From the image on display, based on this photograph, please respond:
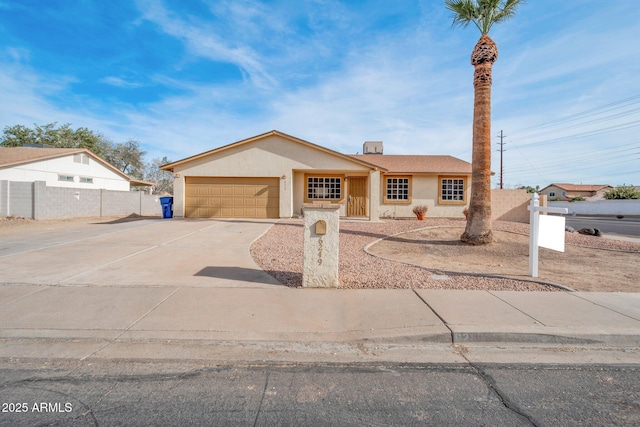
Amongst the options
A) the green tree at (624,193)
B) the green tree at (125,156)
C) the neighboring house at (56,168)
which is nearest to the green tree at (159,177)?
the green tree at (125,156)

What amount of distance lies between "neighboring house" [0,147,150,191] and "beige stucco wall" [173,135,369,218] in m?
10.7

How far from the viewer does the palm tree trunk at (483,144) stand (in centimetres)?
1041

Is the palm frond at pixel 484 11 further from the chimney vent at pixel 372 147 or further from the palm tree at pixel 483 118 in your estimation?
the chimney vent at pixel 372 147

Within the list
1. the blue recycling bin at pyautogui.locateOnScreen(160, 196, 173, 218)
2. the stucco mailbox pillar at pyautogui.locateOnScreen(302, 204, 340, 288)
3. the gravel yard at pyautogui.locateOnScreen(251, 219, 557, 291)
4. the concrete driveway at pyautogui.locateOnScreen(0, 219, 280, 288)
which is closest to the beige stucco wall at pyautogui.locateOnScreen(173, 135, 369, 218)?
the blue recycling bin at pyautogui.locateOnScreen(160, 196, 173, 218)

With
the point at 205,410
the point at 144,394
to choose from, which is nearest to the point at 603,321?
the point at 205,410

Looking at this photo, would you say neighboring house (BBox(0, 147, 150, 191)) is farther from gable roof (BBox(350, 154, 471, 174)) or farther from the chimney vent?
the chimney vent

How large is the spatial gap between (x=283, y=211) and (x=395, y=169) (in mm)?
7925

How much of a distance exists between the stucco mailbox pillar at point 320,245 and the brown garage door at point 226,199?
12629 mm

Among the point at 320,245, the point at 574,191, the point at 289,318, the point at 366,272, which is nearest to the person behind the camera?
the point at 289,318

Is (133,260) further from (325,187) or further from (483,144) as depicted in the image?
(325,187)

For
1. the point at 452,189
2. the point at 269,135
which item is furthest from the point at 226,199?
the point at 452,189

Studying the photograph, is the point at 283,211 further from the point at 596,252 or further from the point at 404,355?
the point at 404,355

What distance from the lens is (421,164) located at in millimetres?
22109

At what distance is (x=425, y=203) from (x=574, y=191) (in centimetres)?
6976
